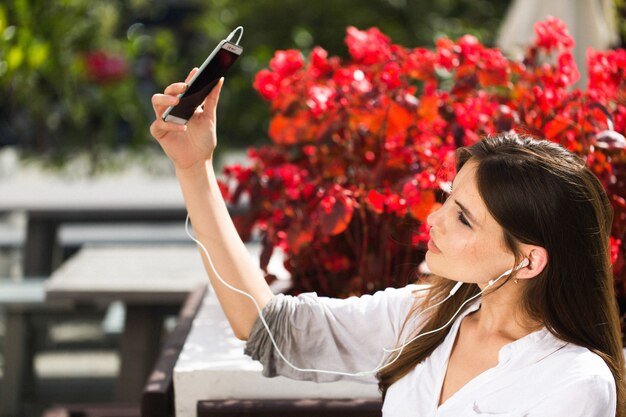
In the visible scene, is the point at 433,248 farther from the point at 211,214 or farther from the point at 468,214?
the point at 211,214

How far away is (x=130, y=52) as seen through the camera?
26.7ft

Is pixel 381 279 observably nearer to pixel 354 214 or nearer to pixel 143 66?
pixel 354 214

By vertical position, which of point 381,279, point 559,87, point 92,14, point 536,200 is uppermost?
point 536,200

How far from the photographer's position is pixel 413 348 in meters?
1.55

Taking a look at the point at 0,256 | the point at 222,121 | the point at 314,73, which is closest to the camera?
the point at 314,73

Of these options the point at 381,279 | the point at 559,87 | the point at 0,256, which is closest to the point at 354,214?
the point at 381,279

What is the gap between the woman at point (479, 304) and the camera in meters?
1.33

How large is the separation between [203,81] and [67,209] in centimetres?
307

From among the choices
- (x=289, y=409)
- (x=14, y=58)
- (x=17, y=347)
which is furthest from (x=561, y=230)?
(x=14, y=58)

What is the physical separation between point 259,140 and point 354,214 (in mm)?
6513

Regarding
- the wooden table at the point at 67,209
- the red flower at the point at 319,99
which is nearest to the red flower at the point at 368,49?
the red flower at the point at 319,99

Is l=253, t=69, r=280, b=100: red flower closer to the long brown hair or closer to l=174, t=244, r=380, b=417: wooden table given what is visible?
l=174, t=244, r=380, b=417: wooden table

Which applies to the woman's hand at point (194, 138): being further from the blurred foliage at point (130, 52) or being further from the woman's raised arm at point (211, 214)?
the blurred foliage at point (130, 52)

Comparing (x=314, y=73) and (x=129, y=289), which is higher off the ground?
(x=314, y=73)
